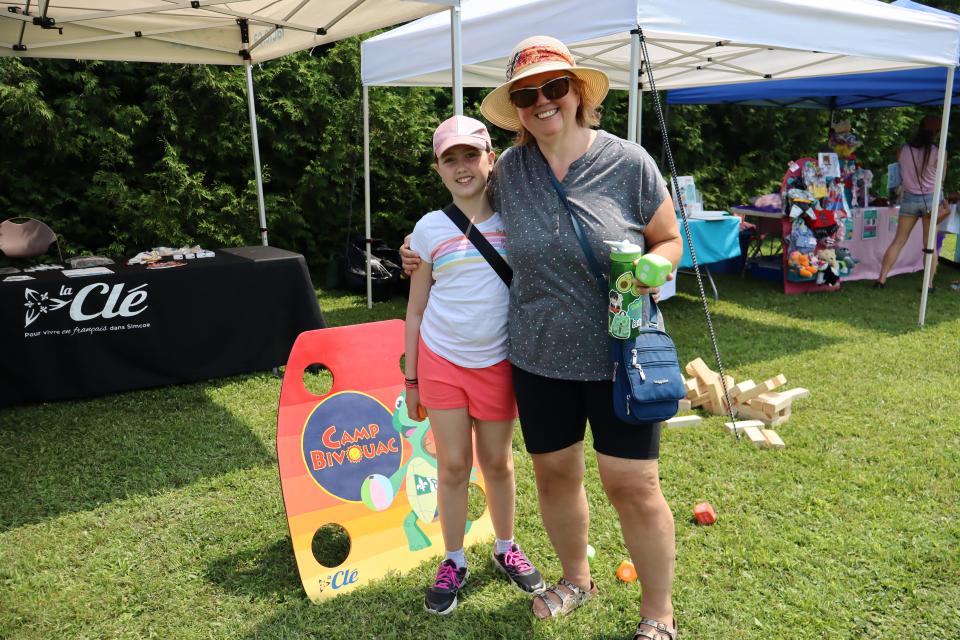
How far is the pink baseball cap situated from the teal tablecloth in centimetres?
471

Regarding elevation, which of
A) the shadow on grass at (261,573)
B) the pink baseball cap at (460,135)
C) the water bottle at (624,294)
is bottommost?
the shadow on grass at (261,573)

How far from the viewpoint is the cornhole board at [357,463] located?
2508 mm

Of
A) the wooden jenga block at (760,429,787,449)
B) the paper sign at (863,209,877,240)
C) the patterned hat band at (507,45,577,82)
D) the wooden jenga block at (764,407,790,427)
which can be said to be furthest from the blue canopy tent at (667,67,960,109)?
the patterned hat band at (507,45,577,82)

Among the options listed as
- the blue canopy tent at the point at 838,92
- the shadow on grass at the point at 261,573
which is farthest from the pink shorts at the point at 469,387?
the blue canopy tent at the point at 838,92

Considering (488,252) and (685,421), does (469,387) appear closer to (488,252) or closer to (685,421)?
(488,252)

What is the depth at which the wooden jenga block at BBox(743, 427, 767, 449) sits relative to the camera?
3555mm

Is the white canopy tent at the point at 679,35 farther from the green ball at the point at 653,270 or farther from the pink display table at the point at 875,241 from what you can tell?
the green ball at the point at 653,270

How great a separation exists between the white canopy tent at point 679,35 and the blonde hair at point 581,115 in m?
1.95

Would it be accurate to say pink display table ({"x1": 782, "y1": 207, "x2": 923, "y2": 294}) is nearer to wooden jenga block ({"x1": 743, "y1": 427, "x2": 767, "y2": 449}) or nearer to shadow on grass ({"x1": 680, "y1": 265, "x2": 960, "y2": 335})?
shadow on grass ({"x1": 680, "y1": 265, "x2": 960, "y2": 335})

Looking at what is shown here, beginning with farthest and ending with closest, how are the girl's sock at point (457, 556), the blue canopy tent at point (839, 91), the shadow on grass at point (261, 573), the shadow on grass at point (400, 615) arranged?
the blue canopy tent at point (839, 91)
the shadow on grass at point (261, 573)
the girl's sock at point (457, 556)
the shadow on grass at point (400, 615)

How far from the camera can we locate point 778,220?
315 inches

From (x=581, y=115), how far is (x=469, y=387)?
809mm

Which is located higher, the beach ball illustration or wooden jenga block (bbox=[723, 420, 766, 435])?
the beach ball illustration

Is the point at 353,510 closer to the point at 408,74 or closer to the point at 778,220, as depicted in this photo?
the point at 408,74
